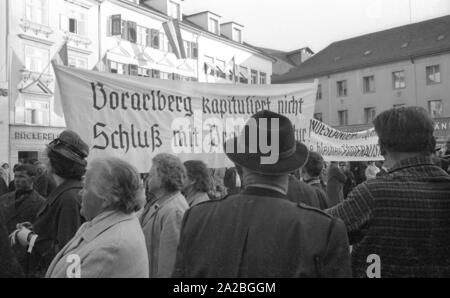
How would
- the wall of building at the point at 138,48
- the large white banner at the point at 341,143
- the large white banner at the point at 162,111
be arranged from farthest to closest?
1. the wall of building at the point at 138,48
2. the large white banner at the point at 341,143
3. the large white banner at the point at 162,111

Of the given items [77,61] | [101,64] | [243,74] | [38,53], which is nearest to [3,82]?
[38,53]

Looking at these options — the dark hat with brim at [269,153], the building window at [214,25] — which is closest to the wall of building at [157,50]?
the building window at [214,25]

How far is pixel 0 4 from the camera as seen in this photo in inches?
849

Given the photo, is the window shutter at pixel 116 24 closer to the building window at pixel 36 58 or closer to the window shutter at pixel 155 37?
the window shutter at pixel 155 37

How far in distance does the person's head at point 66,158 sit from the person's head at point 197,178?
3.72 feet

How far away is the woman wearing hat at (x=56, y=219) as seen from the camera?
10.2ft

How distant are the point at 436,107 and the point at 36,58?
2736 centimetres

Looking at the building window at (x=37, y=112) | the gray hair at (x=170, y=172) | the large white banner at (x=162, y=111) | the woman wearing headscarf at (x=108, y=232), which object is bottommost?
the woman wearing headscarf at (x=108, y=232)

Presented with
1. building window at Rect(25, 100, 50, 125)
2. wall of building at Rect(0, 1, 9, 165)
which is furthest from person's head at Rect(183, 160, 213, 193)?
building window at Rect(25, 100, 50, 125)

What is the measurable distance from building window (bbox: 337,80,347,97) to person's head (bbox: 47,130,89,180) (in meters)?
39.7

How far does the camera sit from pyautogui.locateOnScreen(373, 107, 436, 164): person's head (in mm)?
2262

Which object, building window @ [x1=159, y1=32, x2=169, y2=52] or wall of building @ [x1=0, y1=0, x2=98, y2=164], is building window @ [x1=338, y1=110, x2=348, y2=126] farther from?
wall of building @ [x1=0, y1=0, x2=98, y2=164]

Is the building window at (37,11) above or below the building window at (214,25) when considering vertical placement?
below
